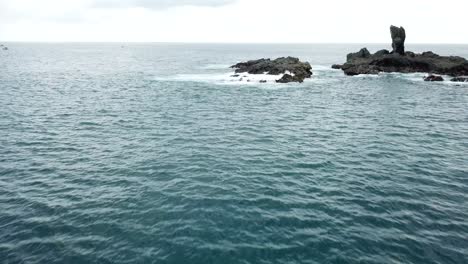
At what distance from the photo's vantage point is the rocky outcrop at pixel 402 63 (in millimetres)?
99219

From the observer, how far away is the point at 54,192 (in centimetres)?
2570

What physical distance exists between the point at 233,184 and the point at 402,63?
10204 centimetres

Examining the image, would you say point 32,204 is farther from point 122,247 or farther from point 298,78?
point 298,78

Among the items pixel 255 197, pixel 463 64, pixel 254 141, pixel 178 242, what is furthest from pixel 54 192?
pixel 463 64

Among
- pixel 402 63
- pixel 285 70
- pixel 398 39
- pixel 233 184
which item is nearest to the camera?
pixel 233 184

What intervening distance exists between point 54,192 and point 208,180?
1201 cm

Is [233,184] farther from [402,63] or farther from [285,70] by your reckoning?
[402,63]

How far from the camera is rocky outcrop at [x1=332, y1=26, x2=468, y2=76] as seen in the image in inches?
3906

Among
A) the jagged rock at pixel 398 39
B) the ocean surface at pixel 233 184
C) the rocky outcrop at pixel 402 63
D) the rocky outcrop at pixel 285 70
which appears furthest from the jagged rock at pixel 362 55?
the ocean surface at pixel 233 184

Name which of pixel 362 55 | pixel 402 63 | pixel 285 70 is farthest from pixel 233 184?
pixel 362 55

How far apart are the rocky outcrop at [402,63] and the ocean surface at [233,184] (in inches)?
2027

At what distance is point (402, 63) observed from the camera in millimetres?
108688

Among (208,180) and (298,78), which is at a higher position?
(298,78)

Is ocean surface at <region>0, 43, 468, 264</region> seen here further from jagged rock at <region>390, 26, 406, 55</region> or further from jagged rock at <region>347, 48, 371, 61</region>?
jagged rock at <region>347, 48, 371, 61</region>
